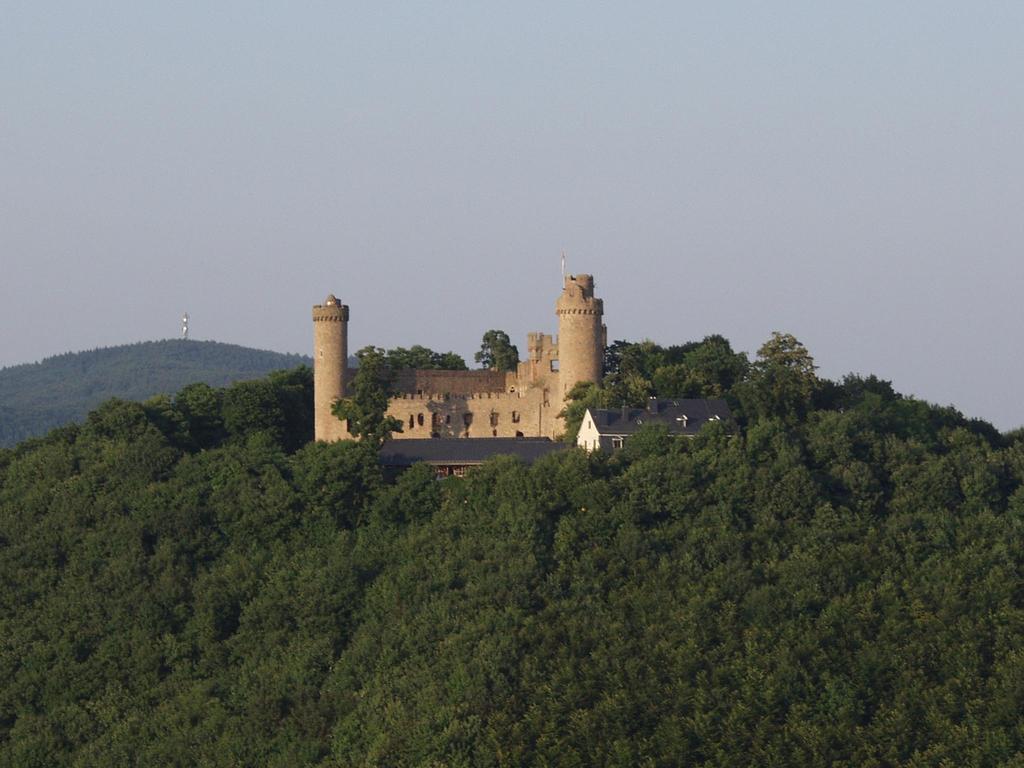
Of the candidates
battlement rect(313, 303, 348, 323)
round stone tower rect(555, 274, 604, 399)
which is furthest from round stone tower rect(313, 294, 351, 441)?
round stone tower rect(555, 274, 604, 399)

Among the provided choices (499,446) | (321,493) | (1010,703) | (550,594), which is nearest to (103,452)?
(321,493)

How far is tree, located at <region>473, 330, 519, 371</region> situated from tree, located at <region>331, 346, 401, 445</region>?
8896 millimetres

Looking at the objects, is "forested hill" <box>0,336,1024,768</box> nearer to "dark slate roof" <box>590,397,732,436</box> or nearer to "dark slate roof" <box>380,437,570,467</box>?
"dark slate roof" <box>590,397,732,436</box>

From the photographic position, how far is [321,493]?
233 ft

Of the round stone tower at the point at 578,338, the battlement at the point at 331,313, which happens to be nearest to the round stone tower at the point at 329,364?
the battlement at the point at 331,313

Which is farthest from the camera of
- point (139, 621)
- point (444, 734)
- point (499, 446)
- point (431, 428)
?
point (431, 428)

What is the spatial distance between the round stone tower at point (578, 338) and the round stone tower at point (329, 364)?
8.89 meters

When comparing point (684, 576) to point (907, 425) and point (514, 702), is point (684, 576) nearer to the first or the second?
point (514, 702)

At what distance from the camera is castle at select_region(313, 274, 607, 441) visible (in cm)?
7731

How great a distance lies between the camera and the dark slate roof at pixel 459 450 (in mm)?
73125

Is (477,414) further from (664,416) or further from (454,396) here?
(664,416)

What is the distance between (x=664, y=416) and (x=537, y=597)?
12.1 m

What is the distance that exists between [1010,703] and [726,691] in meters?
8.19

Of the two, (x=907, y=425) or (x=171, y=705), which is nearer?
(x=171, y=705)
